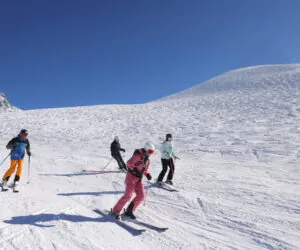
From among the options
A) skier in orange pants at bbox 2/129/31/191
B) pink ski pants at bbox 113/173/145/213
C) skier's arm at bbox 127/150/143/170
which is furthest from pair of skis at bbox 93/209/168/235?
skier in orange pants at bbox 2/129/31/191

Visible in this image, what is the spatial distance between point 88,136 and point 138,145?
5.69 m

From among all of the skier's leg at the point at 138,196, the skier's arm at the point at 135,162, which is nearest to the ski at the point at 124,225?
the skier's leg at the point at 138,196

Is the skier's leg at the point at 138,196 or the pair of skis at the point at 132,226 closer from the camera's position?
the pair of skis at the point at 132,226

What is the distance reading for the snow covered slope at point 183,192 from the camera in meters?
5.15

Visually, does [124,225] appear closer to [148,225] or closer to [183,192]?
[148,225]

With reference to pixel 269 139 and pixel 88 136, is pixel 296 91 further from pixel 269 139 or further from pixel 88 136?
pixel 88 136

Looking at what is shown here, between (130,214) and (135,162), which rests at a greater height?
(135,162)

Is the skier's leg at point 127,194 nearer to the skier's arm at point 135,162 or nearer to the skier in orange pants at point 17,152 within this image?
the skier's arm at point 135,162

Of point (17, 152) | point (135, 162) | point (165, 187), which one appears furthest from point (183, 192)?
point (17, 152)

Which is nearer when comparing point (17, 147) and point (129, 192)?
point (129, 192)

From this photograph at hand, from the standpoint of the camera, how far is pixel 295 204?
7074 millimetres

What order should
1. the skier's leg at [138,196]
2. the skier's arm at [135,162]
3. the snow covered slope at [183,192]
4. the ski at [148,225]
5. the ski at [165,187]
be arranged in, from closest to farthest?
the snow covered slope at [183,192] → the ski at [148,225] → the skier's arm at [135,162] → the skier's leg at [138,196] → the ski at [165,187]

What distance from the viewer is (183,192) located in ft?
26.9

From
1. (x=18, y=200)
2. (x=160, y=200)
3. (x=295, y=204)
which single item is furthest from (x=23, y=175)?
(x=295, y=204)
